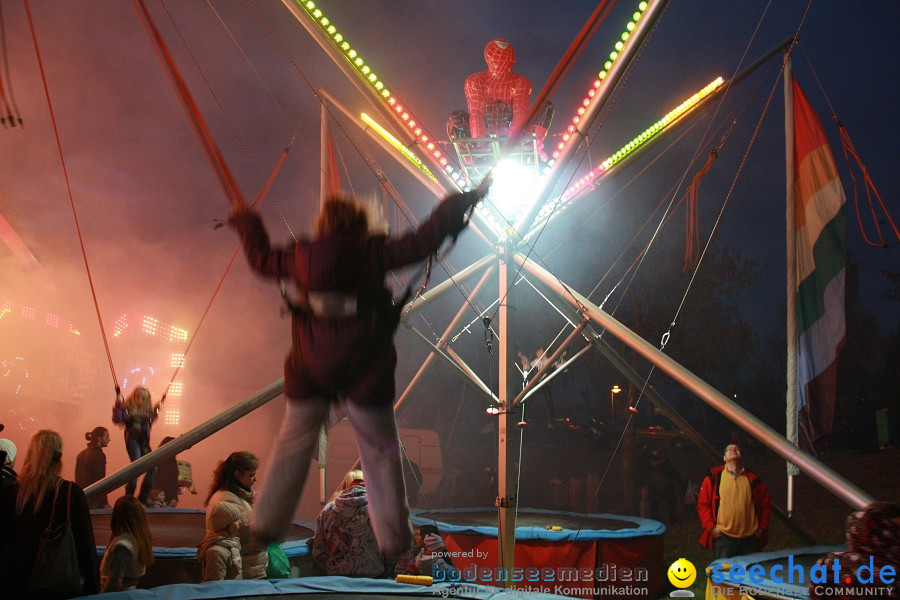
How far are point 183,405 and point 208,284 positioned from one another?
119 inches

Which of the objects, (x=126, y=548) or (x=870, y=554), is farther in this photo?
(x=126, y=548)

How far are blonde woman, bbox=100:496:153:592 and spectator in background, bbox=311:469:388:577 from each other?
1.05 m

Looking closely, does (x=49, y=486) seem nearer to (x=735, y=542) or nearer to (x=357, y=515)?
(x=357, y=515)

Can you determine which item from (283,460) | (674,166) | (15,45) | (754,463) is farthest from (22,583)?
(754,463)

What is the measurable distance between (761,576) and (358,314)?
12.7 feet

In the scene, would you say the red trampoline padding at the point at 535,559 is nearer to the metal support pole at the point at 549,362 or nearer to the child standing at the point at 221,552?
the metal support pole at the point at 549,362

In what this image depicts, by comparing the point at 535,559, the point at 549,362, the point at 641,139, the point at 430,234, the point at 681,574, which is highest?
the point at 641,139

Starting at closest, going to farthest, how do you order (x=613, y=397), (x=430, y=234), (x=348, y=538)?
(x=430, y=234) < (x=348, y=538) < (x=613, y=397)

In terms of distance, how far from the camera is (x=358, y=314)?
6.90 feet

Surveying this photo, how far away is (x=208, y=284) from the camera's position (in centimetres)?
1468

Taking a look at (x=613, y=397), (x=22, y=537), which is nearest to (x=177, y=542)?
(x=22, y=537)

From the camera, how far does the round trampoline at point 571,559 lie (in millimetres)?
6594

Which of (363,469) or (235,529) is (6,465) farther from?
(363,469)

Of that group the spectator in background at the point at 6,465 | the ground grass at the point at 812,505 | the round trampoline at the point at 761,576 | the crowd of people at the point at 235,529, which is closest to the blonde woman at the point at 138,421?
the crowd of people at the point at 235,529
